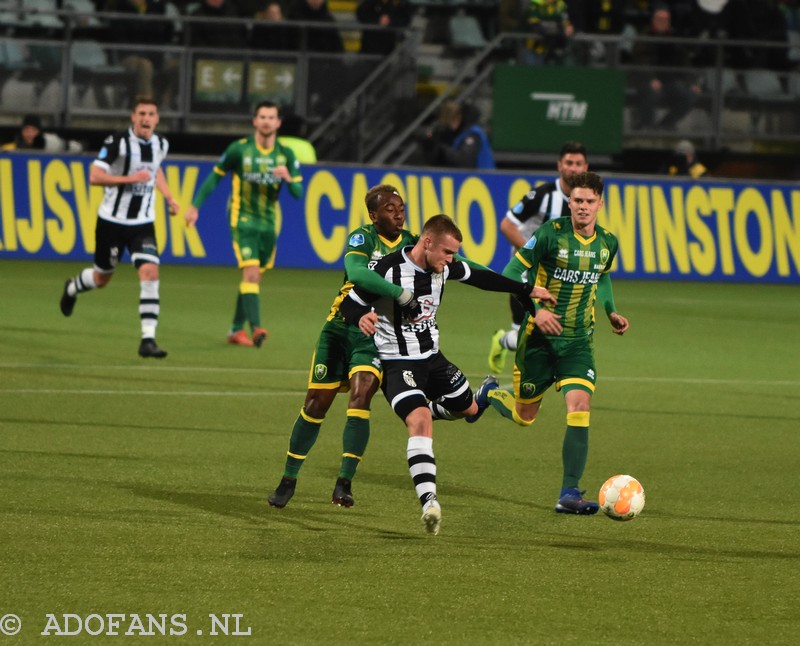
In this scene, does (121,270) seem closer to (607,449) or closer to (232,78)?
(232,78)

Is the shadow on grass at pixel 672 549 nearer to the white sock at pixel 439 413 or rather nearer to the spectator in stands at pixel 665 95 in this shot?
the white sock at pixel 439 413

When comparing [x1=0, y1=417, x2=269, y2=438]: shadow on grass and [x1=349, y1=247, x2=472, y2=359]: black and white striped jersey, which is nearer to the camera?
[x1=349, y1=247, x2=472, y2=359]: black and white striped jersey

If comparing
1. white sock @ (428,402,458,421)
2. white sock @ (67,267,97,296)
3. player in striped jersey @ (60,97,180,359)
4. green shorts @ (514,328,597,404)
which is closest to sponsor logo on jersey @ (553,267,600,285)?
green shorts @ (514,328,597,404)

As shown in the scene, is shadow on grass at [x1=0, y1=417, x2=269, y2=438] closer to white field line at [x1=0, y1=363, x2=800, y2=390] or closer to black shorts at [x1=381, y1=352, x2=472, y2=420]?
white field line at [x1=0, y1=363, x2=800, y2=390]

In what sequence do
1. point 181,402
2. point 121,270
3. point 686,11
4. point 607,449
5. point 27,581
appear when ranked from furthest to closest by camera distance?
1. point 686,11
2. point 121,270
3. point 181,402
4. point 607,449
5. point 27,581

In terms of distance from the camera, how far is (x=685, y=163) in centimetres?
2316

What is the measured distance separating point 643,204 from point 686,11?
22.4ft

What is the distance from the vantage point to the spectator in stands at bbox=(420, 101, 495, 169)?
875 inches

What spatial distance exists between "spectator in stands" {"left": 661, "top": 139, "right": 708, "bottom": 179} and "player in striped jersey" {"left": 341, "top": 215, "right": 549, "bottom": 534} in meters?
15.7

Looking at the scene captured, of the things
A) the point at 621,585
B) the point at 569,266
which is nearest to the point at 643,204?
the point at 569,266

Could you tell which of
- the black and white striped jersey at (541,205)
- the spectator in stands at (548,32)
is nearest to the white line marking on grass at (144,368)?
the black and white striped jersey at (541,205)

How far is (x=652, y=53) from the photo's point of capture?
80.6 ft

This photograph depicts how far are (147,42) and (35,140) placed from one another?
8.39 feet

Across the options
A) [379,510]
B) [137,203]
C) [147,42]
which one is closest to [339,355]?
[379,510]
